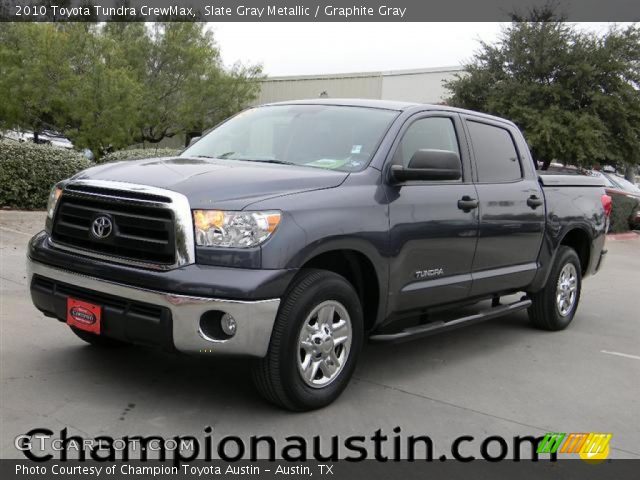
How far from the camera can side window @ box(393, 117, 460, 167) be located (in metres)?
5.09

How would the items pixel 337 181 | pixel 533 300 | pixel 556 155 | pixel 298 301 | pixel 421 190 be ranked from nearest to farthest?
pixel 298 301 → pixel 337 181 → pixel 421 190 → pixel 533 300 → pixel 556 155

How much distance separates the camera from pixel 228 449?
3766mm

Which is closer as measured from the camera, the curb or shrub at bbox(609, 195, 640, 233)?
the curb

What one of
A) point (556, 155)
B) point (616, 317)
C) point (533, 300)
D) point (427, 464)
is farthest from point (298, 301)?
point (556, 155)

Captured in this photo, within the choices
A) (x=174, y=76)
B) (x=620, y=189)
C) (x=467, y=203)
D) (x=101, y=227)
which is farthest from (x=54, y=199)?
(x=174, y=76)

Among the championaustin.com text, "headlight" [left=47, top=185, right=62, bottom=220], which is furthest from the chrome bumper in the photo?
"headlight" [left=47, top=185, right=62, bottom=220]

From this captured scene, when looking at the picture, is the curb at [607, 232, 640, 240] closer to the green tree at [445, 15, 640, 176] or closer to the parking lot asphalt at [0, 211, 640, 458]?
the green tree at [445, 15, 640, 176]

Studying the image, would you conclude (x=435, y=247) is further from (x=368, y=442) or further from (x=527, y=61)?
(x=527, y=61)

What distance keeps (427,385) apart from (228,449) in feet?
5.90

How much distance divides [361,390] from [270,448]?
3.94 feet

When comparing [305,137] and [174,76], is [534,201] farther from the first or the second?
[174,76]

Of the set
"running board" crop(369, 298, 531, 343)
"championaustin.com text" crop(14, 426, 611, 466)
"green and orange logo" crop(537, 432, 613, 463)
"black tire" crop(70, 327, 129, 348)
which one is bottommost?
"green and orange logo" crop(537, 432, 613, 463)

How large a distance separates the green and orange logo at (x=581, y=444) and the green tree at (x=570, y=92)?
15328 mm

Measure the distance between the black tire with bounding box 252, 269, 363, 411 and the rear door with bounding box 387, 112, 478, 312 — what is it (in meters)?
0.60
